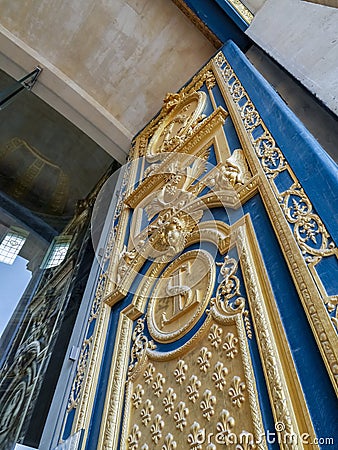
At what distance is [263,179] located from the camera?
1.50 meters

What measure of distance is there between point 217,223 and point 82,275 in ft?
5.49

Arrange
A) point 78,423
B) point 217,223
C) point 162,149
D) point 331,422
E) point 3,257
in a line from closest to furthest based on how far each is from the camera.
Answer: point 331,422, point 78,423, point 217,223, point 162,149, point 3,257

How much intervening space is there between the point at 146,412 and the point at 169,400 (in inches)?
5.0

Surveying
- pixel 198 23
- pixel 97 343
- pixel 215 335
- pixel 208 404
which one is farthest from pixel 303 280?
pixel 198 23

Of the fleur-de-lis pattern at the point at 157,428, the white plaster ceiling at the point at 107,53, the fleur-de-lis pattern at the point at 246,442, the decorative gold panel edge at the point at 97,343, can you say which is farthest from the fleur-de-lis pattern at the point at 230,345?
the white plaster ceiling at the point at 107,53

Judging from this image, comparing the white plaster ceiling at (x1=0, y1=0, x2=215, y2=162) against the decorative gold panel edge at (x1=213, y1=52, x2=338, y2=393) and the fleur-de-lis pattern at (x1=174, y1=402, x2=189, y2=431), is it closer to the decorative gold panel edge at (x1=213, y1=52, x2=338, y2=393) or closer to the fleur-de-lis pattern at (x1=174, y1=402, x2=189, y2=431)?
the decorative gold panel edge at (x1=213, y1=52, x2=338, y2=393)

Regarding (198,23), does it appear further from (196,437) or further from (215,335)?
(196,437)

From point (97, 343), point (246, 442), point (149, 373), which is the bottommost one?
point (246, 442)

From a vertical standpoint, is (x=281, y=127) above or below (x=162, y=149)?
below

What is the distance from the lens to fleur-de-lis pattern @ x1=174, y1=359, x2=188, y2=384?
123cm

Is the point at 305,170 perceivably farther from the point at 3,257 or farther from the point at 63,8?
the point at 63,8

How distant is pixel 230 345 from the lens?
1.12 meters

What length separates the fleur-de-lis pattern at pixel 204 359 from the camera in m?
1.16

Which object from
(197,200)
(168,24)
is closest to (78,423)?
(197,200)
